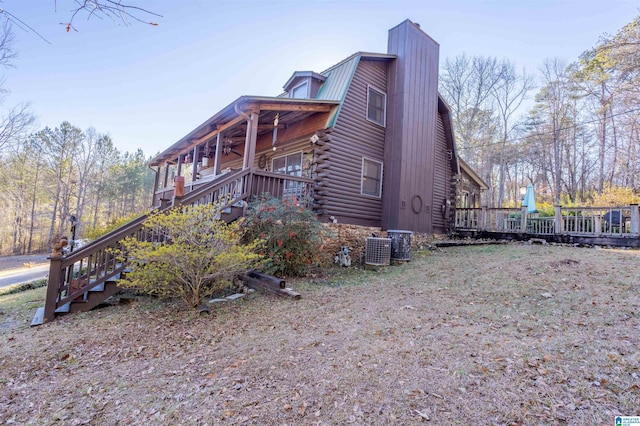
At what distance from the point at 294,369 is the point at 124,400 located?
1481 millimetres

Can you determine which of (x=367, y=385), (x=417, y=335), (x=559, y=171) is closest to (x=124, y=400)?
(x=367, y=385)

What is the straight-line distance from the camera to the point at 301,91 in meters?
10.8

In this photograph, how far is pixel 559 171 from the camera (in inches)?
850

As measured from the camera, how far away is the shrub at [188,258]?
4.40 m

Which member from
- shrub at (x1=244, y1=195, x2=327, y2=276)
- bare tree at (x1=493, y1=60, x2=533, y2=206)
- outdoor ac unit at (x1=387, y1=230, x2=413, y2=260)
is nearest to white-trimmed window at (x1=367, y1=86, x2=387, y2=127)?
outdoor ac unit at (x1=387, y1=230, x2=413, y2=260)

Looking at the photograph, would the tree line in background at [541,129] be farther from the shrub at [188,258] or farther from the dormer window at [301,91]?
the shrub at [188,258]

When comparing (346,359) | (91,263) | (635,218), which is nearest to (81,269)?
(91,263)

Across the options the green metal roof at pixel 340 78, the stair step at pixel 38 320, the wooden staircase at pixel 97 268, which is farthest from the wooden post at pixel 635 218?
the stair step at pixel 38 320

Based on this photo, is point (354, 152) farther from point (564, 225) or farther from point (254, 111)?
point (564, 225)

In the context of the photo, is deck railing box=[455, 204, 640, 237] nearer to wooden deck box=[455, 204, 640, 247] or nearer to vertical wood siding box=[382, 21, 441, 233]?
wooden deck box=[455, 204, 640, 247]

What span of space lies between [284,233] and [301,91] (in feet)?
22.1

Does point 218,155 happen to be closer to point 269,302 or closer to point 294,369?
point 269,302

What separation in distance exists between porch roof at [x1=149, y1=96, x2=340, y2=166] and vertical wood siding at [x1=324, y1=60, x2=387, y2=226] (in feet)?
2.92

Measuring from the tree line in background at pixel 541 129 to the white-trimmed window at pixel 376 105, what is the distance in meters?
14.5
